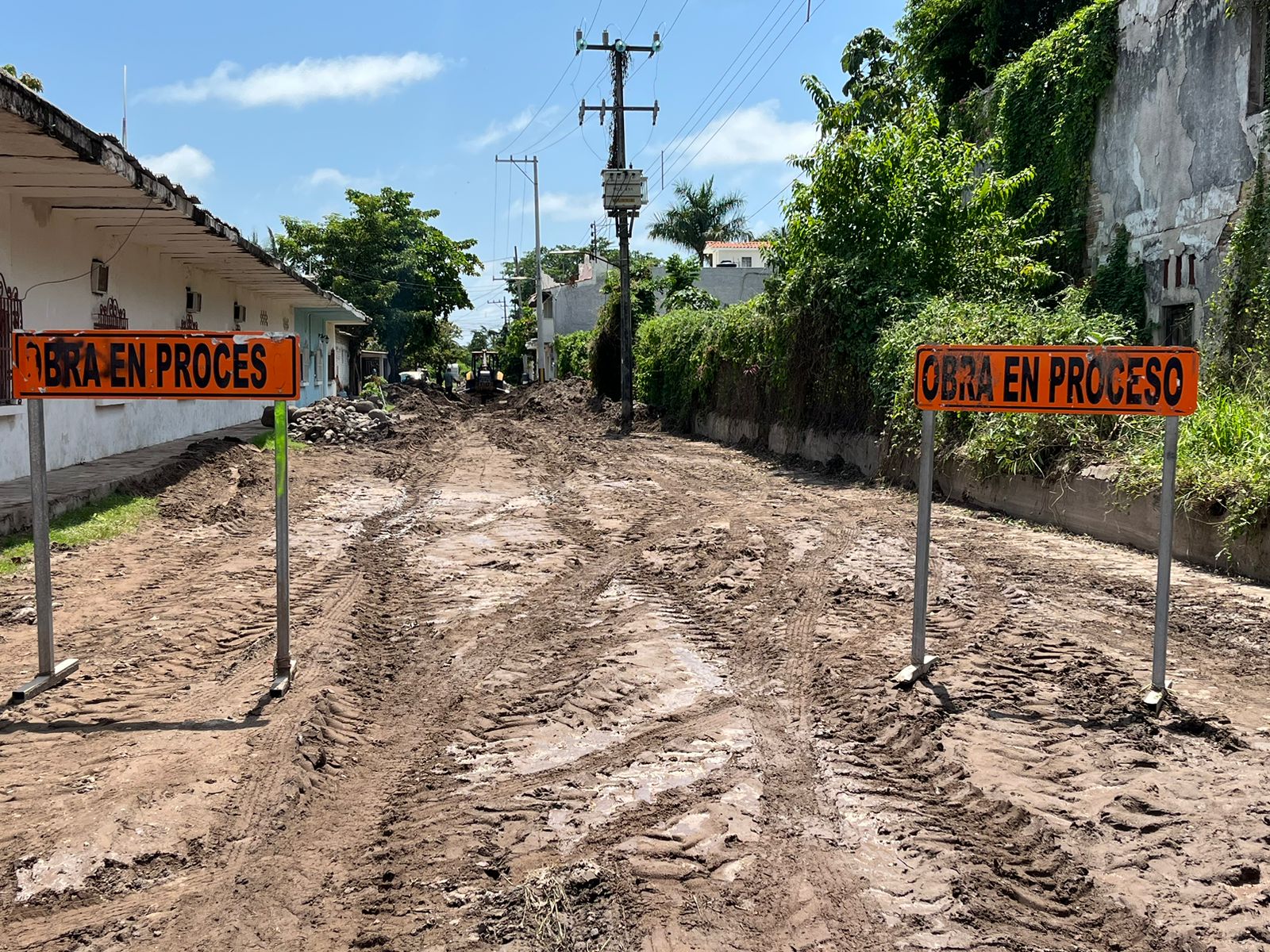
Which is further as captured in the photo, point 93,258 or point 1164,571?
point 93,258

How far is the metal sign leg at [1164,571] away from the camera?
4777 millimetres

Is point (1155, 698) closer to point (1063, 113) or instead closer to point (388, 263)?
point (1063, 113)

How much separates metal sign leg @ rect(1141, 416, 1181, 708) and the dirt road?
5.4 inches

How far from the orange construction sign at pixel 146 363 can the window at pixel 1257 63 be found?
12973 millimetres

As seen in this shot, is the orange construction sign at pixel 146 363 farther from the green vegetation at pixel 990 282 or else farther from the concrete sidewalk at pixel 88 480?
the green vegetation at pixel 990 282

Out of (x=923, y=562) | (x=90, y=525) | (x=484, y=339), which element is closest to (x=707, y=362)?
(x=90, y=525)

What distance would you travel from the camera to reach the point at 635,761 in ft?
13.7

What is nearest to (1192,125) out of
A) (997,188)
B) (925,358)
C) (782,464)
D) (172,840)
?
(997,188)

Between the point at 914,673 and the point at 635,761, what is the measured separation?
171 centimetres

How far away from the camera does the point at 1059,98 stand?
1750 centimetres

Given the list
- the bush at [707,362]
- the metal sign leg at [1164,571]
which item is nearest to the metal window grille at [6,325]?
the metal sign leg at [1164,571]

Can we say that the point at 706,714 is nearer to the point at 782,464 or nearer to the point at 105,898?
the point at 105,898

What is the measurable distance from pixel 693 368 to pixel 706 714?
2096 cm

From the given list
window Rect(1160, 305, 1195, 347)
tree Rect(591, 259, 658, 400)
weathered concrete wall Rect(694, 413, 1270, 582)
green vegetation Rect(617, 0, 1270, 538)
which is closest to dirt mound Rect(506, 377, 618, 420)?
tree Rect(591, 259, 658, 400)
